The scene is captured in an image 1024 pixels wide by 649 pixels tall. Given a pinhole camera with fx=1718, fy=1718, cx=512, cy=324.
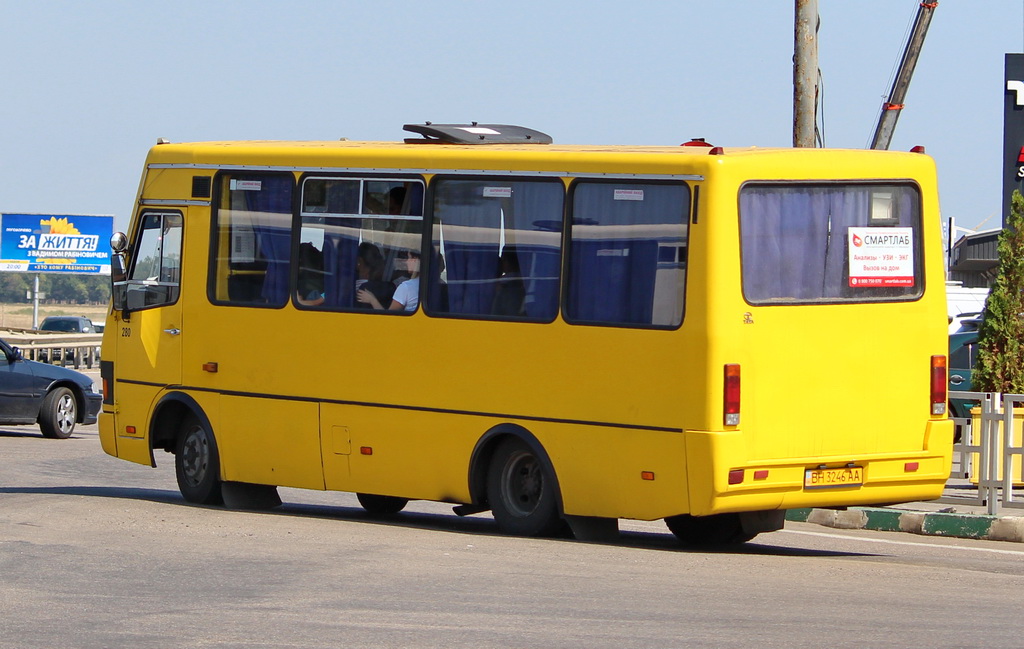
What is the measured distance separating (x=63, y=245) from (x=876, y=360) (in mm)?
79449

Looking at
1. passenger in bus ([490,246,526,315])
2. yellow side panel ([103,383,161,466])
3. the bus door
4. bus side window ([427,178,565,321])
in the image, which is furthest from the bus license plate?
yellow side panel ([103,383,161,466])

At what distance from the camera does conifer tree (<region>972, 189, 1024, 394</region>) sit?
1941 centimetres

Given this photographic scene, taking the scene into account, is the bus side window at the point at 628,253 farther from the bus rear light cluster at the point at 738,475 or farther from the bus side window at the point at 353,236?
the bus side window at the point at 353,236

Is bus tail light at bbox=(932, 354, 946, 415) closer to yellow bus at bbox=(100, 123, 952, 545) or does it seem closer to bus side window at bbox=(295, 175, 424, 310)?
yellow bus at bbox=(100, 123, 952, 545)

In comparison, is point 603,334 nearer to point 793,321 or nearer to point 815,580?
point 793,321

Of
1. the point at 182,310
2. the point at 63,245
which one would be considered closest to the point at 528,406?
→ the point at 182,310

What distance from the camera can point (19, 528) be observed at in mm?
12617

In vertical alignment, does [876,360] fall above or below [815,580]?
above

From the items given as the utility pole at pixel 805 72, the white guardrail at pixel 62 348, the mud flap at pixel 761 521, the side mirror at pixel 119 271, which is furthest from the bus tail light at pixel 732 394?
the white guardrail at pixel 62 348

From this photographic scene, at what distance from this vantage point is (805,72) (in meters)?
17.8

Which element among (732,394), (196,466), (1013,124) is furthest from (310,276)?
(1013,124)

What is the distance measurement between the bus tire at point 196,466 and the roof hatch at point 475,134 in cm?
322

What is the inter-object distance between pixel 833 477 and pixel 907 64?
1564 cm

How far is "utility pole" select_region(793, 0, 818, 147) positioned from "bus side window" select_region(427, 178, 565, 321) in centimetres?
590
